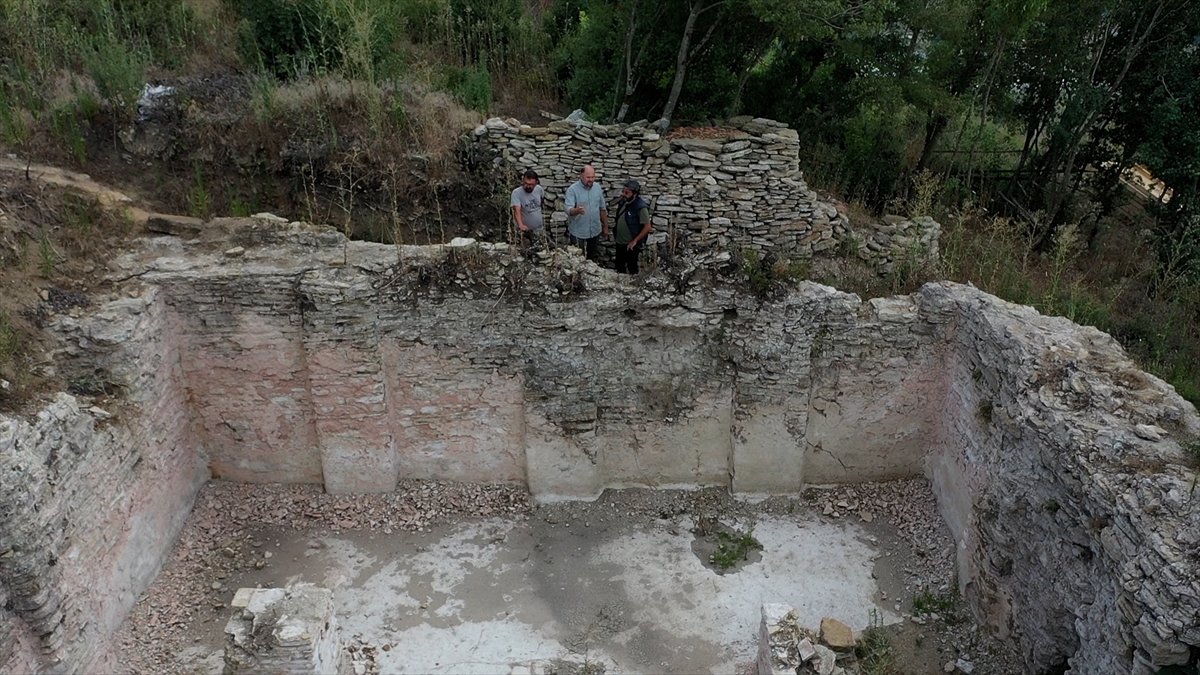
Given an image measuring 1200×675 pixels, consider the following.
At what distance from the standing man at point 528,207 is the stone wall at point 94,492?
3468 mm

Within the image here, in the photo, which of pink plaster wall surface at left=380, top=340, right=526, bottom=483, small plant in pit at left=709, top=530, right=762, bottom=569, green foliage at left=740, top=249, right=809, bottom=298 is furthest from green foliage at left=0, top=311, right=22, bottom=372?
green foliage at left=740, top=249, right=809, bottom=298

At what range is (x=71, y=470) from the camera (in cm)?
584

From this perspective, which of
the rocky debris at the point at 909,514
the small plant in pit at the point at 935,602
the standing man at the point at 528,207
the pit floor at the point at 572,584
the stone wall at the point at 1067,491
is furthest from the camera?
the standing man at the point at 528,207

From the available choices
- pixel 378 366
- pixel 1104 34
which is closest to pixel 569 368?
pixel 378 366

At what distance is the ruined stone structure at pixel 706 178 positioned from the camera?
8.65 m

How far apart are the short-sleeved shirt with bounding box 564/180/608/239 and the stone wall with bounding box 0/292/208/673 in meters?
4.03

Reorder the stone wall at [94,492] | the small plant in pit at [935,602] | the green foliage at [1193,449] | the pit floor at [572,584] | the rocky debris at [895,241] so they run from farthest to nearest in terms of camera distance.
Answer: the rocky debris at [895,241] → the small plant in pit at [935,602] → the pit floor at [572,584] → the stone wall at [94,492] → the green foliage at [1193,449]

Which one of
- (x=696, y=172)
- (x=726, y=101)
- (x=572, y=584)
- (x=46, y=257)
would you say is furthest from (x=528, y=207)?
(x=46, y=257)

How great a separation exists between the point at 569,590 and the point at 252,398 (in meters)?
3.60

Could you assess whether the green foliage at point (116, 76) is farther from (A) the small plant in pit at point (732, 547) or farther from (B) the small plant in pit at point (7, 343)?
(A) the small plant in pit at point (732, 547)

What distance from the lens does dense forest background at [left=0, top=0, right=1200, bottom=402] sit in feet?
28.8

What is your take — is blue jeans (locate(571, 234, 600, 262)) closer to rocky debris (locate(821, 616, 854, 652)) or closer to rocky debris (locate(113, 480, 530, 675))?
rocky debris (locate(113, 480, 530, 675))

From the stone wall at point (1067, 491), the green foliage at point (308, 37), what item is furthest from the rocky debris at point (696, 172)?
the green foliage at point (308, 37)

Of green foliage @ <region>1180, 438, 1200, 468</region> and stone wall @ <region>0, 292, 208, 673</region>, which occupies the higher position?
green foliage @ <region>1180, 438, 1200, 468</region>
